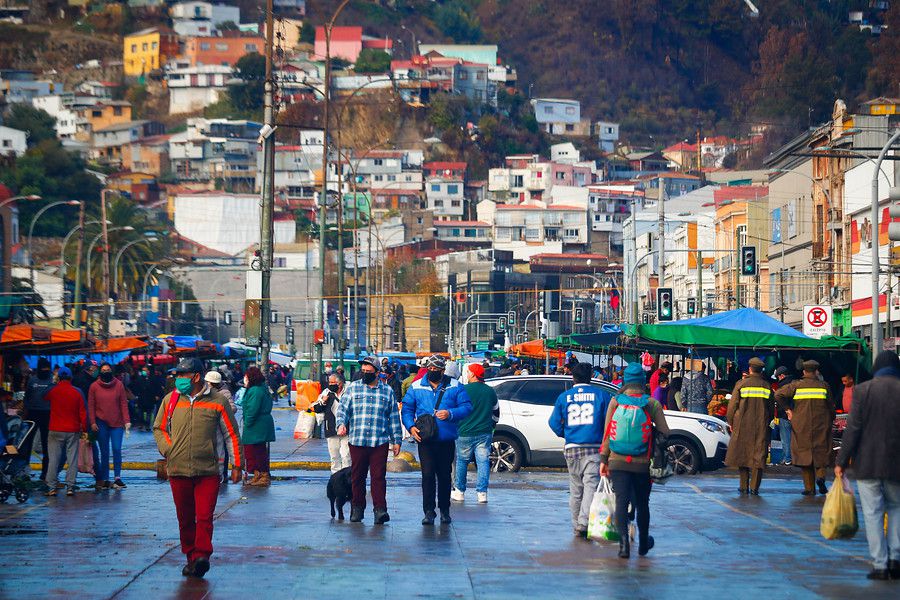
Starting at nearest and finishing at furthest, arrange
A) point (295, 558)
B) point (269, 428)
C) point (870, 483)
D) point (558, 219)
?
point (870, 483) → point (295, 558) → point (269, 428) → point (558, 219)

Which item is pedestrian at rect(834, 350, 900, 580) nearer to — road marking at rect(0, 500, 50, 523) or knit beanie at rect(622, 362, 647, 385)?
knit beanie at rect(622, 362, 647, 385)

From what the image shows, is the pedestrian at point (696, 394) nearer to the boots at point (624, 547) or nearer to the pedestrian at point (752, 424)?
the pedestrian at point (752, 424)

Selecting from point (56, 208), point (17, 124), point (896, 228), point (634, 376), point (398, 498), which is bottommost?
point (398, 498)

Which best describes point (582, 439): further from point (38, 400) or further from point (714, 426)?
point (714, 426)

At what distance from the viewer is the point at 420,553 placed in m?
13.7

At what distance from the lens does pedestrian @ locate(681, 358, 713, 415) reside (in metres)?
31.9

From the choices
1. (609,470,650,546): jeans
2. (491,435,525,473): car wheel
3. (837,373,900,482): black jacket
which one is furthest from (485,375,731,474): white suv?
(837,373,900,482): black jacket

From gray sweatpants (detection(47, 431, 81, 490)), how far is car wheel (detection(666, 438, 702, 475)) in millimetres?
9367

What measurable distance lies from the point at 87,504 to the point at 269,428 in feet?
11.4

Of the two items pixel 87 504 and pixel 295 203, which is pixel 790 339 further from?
pixel 295 203

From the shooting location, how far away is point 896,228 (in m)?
24.4

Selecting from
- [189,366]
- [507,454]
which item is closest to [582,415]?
[189,366]

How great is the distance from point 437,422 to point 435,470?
52 centimetres

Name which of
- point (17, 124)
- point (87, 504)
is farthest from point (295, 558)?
point (17, 124)
